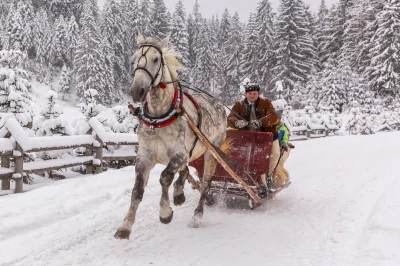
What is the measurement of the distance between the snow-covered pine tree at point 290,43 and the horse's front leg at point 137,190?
128 ft

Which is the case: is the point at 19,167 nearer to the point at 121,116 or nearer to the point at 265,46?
the point at 121,116

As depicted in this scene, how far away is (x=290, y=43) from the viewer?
141 ft

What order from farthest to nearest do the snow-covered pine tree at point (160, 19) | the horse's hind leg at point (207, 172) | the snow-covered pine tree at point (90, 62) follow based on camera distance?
the snow-covered pine tree at point (160, 19)
the snow-covered pine tree at point (90, 62)
the horse's hind leg at point (207, 172)

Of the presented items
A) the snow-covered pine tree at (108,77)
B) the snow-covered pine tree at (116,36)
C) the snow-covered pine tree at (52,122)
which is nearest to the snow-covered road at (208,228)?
the snow-covered pine tree at (52,122)

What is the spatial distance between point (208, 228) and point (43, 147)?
4373mm

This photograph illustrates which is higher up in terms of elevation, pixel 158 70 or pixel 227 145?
pixel 158 70

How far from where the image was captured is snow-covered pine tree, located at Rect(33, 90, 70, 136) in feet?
33.9

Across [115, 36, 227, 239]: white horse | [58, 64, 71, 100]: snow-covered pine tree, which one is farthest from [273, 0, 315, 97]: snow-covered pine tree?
[115, 36, 227, 239]: white horse

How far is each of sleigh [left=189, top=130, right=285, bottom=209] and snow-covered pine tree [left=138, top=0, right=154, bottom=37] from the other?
47.3 meters

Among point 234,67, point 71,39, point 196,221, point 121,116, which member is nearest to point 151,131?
point 196,221

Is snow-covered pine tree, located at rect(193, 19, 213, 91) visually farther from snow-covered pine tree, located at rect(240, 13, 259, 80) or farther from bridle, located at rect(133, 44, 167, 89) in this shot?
bridle, located at rect(133, 44, 167, 89)

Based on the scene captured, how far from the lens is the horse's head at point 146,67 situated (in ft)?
13.3

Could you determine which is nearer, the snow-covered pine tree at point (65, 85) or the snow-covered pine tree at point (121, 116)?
the snow-covered pine tree at point (121, 116)

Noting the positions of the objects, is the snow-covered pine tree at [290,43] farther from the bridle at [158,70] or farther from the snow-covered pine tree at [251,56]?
the bridle at [158,70]
